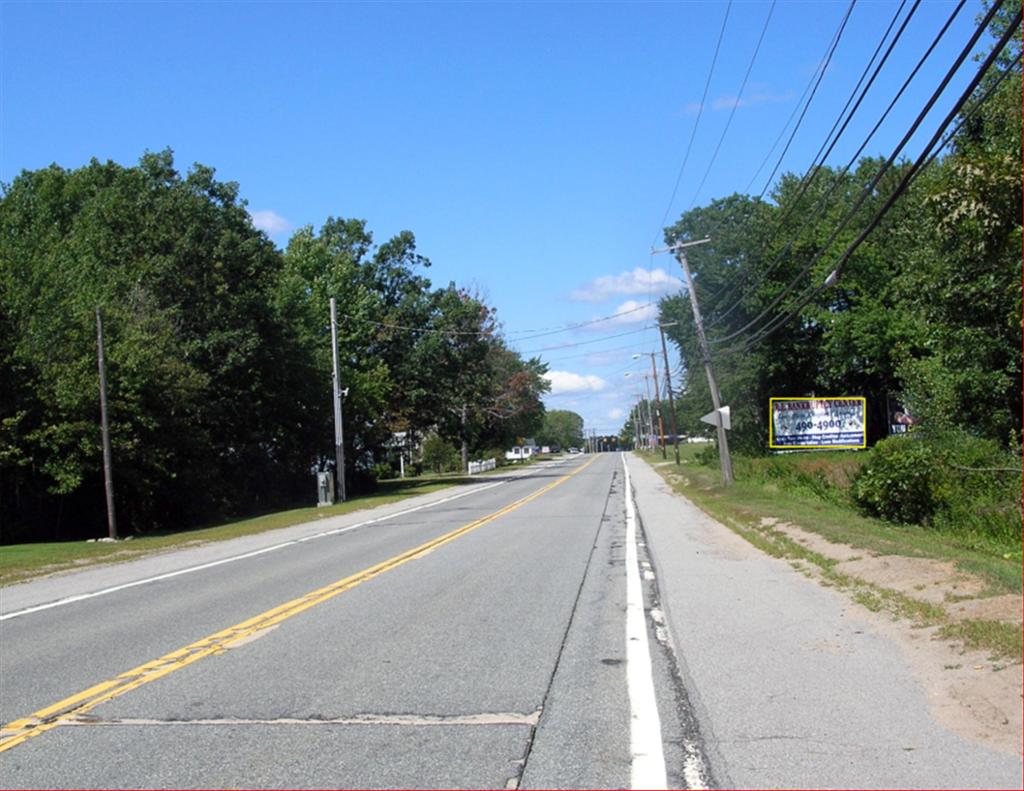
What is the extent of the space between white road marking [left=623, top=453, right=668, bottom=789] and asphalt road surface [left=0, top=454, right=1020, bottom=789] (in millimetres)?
21

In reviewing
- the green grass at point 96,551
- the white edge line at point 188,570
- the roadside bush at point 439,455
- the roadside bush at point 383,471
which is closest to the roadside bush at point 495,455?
the roadside bush at point 439,455

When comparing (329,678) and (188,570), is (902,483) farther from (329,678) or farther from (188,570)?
(329,678)

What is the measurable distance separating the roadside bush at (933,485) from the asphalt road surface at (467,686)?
27.4 feet

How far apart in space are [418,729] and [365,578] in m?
7.99

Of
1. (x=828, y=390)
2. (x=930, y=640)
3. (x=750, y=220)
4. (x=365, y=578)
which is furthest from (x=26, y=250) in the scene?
(x=828, y=390)

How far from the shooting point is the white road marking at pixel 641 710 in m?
5.29

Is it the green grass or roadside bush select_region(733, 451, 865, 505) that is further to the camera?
roadside bush select_region(733, 451, 865, 505)

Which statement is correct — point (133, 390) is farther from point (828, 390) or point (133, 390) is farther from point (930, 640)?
point (828, 390)

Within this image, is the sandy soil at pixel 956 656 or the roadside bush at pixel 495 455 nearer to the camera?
the sandy soil at pixel 956 656

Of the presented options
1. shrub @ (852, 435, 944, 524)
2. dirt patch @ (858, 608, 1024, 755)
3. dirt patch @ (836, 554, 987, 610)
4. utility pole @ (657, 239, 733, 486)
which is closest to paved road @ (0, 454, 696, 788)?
dirt patch @ (858, 608, 1024, 755)

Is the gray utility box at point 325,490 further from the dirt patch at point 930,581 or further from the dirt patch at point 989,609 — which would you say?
the dirt patch at point 989,609

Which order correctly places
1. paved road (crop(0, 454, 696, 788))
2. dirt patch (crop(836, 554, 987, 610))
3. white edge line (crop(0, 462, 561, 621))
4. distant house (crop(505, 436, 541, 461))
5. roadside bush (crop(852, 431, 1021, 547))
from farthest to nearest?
distant house (crop(505, 436, 541, 461)), roadside bush (crop(852, 431, 1021, 547)), white edge line (crop(0, 462, 561, 621)), dirt patch (crop(836, 554, 987, 610)), paved road (crop(0, 454, 696, 788))

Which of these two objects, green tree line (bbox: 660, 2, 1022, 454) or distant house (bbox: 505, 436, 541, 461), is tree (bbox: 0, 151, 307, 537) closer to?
green tree line (bbox: 660, 2, 1022, 454)

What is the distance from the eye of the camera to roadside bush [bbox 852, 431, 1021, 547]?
20.7m
